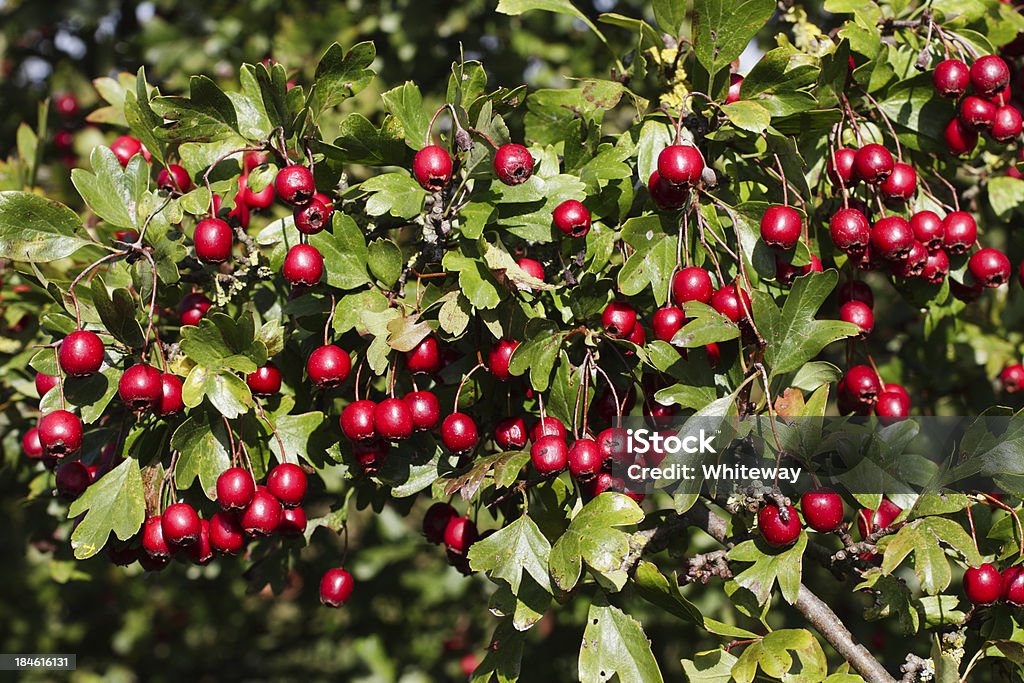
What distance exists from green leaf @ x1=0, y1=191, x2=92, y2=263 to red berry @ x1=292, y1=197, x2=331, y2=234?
16.1 inches

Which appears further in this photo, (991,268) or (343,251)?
(991,268)

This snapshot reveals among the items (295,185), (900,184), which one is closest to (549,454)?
(295,185)

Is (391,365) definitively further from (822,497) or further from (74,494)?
(822,497)

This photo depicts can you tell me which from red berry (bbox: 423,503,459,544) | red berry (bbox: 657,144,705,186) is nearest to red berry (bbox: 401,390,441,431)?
red berry (bbox: 423,503,459,544)

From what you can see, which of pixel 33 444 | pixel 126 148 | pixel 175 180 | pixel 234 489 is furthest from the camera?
pixel 126 148

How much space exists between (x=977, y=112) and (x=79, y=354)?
164 centimetres

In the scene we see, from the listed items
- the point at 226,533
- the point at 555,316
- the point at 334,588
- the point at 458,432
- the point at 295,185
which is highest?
the point at 295,185

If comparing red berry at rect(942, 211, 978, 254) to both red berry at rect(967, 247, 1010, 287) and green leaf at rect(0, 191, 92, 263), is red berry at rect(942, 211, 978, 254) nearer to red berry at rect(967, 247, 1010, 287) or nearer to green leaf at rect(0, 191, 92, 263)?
red berry at rect(967, 247, 1010, 287)

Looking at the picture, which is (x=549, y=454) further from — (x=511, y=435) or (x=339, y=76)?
(x=339, y=76)

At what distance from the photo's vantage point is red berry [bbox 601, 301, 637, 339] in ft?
5.03

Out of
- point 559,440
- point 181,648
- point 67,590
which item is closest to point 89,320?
point 559,440

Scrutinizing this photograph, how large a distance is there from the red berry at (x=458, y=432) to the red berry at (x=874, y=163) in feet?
2.72

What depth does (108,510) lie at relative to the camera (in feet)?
5.19

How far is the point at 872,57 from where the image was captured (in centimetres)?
168
